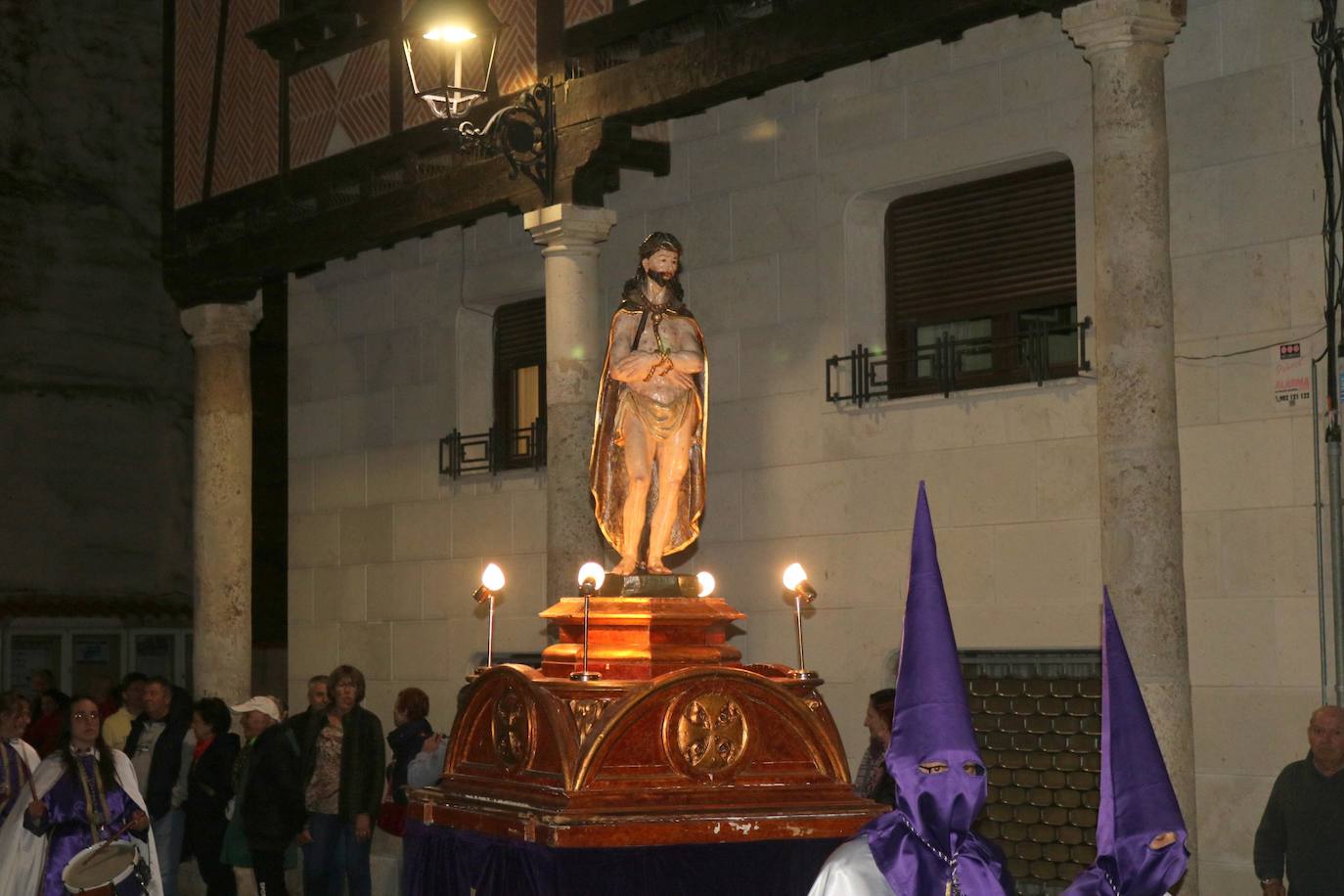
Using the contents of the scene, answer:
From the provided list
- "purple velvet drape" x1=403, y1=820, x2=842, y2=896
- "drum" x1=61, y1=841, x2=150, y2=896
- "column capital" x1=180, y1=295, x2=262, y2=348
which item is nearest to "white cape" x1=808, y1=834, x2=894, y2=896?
"purple velvet drape" x1=403, y1=820, x2=842, y2=896

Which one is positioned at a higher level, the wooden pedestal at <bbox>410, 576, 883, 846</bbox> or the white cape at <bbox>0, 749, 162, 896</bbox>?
the wooden pedestal at <bbox>410, 576, 883, 846</bbox>

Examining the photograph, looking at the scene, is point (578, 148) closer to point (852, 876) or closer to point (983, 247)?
point (983, 247)

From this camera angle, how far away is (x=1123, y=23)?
10633 millimetres

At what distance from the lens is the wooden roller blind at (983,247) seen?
492 inches

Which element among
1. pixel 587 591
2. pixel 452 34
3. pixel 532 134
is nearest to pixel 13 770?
pixel 452 34

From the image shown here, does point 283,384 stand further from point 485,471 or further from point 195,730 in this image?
point 195,730

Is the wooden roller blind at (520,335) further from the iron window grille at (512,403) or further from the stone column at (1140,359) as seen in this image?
→ the stone column at (1140,359)

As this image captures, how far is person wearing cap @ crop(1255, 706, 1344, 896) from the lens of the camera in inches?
348

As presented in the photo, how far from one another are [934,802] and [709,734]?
293 cm

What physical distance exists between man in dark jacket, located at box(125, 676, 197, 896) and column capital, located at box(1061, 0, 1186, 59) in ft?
22.5

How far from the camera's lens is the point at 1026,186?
12.7 metres

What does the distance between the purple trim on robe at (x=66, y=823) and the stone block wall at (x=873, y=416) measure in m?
4.97

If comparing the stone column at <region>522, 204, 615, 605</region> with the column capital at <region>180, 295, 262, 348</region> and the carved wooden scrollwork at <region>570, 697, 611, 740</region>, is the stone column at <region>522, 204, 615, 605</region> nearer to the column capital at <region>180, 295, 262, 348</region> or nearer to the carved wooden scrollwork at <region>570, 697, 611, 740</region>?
the column capital at <region>180, 295, 262, 348</region>

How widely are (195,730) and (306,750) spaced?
139 centimetres
